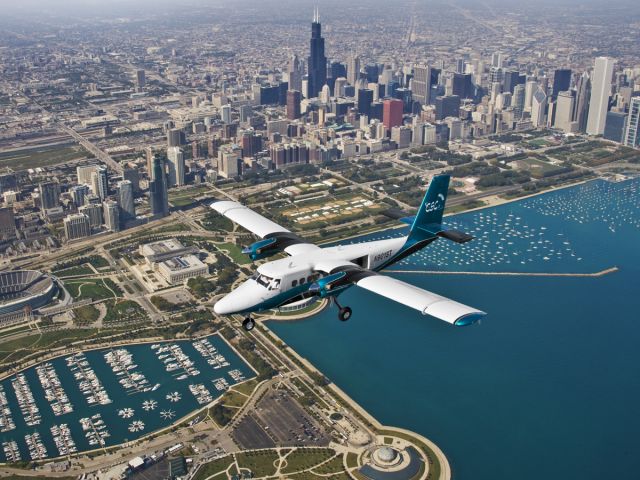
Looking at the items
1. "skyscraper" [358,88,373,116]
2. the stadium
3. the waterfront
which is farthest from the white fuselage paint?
"skyscraper" [358,88,373,116]

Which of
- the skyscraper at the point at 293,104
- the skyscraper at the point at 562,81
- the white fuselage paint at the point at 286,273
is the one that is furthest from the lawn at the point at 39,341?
the skyscraper at the point at 562,81

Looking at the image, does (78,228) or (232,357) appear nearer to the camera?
(232,357)

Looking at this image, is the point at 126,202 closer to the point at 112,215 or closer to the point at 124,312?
the point at 112,215

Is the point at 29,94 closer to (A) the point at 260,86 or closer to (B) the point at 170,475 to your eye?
(A) the point at 260,86

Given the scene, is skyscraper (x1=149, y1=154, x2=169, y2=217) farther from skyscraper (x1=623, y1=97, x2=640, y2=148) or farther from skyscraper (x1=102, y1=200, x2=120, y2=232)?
skyscraper (x1=623, y1=97, x2=640, y2=148)

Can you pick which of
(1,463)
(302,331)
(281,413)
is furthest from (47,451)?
(302,331)

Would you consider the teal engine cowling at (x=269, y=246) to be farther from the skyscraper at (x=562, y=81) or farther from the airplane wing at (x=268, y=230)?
the skyscraper at (x=562, y=81)
